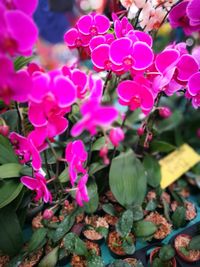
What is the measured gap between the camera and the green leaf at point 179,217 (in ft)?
3.00

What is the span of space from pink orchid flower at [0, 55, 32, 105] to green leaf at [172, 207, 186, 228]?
25.6 inches

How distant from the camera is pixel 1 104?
2.73 ft

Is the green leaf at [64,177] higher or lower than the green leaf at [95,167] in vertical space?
higher

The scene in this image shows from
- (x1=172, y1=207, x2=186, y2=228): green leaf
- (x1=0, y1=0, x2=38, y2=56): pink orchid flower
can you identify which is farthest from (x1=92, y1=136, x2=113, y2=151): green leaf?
(x1=0, y1=0, x2=38, y2=56): pink orchid flower

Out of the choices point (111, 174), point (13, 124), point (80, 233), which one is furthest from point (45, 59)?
point (80, 233)

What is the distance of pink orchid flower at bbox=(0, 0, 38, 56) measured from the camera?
380 mm

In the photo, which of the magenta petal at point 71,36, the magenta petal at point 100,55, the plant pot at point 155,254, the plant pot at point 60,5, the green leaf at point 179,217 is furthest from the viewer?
the plant pot at point 60,5

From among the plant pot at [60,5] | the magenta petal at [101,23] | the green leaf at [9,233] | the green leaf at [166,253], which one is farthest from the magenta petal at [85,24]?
the plant pot at [60,5]

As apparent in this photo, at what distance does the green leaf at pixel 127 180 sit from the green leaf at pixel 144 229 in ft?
0.21

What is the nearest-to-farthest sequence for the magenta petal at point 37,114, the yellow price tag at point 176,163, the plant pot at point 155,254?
1. the magenta petal at point 37,114
2. the plant pot at point 155,254
3. the yellow price tag at point 176,163

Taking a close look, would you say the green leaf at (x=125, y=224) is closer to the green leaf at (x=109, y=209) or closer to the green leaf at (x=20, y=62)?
the green leaf at (x=109, y=209)

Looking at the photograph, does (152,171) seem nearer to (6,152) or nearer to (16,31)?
(6,152)

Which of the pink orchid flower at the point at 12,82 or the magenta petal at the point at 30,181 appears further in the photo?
the magenta petal at the point at 30,181

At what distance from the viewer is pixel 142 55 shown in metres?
0.59
